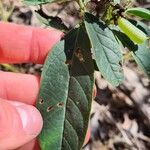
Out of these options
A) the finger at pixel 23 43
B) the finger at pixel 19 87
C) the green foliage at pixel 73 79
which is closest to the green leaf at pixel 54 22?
the green foliage at pixel 73 79

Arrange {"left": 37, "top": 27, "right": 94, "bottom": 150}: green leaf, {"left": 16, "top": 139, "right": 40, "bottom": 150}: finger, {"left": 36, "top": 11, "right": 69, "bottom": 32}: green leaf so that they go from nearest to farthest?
{"left": 37, "top": 27, "right": 94, "bottom": 150}: green leaf, {"left": 36, "top": 11, "right": 69, "bottom": 32}: green leaf, {"left": 16, "top": 139, "right": 40, "bottom": 150}: finger

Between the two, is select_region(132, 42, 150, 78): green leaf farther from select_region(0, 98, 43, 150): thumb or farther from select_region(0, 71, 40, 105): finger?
select_region(0, 71, 40, 105): finger

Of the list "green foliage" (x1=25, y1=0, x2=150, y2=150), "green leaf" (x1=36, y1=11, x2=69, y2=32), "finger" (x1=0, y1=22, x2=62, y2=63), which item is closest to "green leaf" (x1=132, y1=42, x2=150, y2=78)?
"green foliage" (x1=25, y1=0, x2=150, y2=150)

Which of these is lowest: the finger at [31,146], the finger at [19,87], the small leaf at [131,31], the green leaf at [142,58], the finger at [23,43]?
the finger at [31,146]

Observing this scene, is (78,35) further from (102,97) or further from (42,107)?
(102,97)

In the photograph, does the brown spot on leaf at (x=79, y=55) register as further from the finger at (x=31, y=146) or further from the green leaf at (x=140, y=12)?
the finger at (x=31, y=146)

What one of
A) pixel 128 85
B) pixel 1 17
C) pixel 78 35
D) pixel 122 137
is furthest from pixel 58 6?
pixel 78 35
